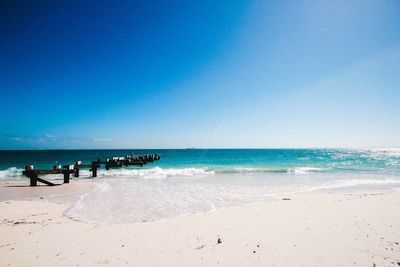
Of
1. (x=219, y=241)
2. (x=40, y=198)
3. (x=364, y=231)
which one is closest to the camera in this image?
(x=219, y=241)

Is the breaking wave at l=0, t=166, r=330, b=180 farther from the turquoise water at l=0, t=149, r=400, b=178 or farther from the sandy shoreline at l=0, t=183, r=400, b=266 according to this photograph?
the sandy shoreline at l=0, t=183, r=400, b=266

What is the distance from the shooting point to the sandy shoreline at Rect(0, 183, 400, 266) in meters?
5.14

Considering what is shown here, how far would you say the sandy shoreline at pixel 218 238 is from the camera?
514 centimetres

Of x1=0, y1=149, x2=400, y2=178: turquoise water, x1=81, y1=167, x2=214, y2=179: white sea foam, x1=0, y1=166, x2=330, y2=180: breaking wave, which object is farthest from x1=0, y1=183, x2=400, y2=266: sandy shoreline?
x1=0, y1=149, x2=400, y2=178: turquoise water

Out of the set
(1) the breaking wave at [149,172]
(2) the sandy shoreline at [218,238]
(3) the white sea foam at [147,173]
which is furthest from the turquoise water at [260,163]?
(2) the sandy shoreline at [218,238]

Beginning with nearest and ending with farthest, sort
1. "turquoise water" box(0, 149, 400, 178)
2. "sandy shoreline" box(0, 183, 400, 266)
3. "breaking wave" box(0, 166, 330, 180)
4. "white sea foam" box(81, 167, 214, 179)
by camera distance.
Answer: "sandy shoreline" box(0, 183, 400, 266)
"breaking wave" box(0, 166, 330, 180)
"white sea foam" box(81, 167, 214, 179)
"turquoise water" box(0, 149, 400, 178)

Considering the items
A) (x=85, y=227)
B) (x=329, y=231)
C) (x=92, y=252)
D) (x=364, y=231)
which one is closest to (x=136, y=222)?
(x=85, y=227)

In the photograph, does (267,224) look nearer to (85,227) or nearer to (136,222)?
(136,222)

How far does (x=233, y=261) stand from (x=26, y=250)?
15.9ft

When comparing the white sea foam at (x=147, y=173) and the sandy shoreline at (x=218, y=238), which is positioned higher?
the sandy shoreline at (x=218, y=238)

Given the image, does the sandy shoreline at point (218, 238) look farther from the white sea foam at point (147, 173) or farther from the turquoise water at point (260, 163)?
the turquoise water at point (260, 163)

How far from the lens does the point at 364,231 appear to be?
6.73 m

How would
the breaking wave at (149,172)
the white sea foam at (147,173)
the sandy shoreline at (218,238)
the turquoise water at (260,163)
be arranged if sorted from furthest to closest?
the turquoise water at (260,163)
the white sea foam at (147,173)
the breaking wave at (149,172)
the sandy shoreline at (218,238)

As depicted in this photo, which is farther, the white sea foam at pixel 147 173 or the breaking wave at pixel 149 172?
the white sea foam at pixel 147 173
